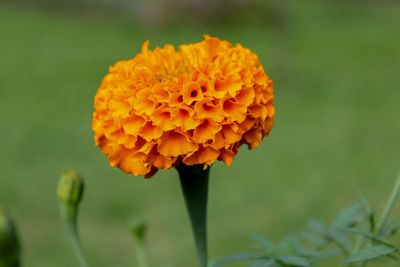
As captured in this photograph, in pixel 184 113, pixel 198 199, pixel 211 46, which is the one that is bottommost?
pixel 198 199

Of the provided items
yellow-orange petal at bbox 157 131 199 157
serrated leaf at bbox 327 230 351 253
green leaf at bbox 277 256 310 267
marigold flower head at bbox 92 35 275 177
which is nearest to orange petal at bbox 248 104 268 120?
marigold flower head at bbox 92 35 275 177

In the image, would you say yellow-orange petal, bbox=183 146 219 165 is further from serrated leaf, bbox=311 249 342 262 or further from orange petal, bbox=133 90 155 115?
serrated leaf, bbox=311 249 342 262

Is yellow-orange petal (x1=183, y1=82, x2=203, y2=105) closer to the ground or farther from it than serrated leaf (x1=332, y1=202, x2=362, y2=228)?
farther from it

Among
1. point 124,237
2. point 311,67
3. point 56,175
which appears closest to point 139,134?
point 124,237

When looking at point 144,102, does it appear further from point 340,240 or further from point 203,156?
point 340,240

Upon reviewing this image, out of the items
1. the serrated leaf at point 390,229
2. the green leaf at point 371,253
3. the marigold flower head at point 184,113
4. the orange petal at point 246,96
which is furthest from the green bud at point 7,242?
the serrated leaf at point 390,229

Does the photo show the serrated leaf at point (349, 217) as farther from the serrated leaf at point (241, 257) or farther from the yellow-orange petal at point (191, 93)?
the yellow-orange petal at point (191, 93)

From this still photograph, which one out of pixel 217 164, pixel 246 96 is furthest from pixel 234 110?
pixel 217 164
